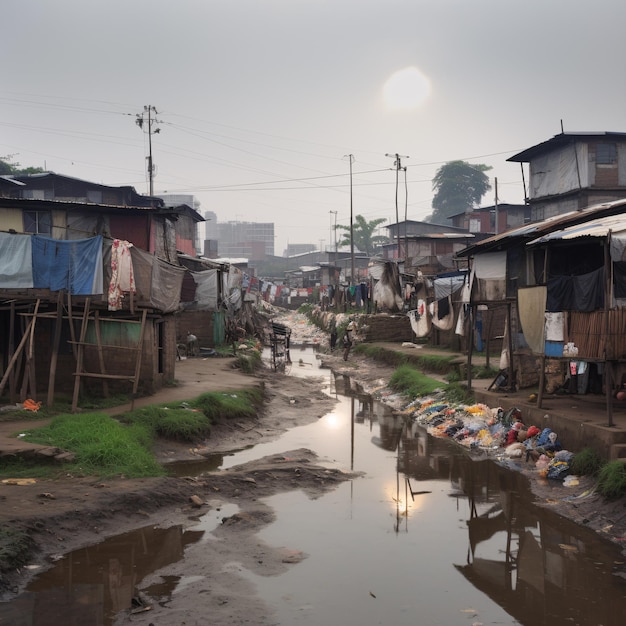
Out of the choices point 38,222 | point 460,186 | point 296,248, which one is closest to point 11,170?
point 38,222

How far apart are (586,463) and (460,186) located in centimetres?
7539

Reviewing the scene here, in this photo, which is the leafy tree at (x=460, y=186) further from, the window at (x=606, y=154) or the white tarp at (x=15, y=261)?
the white tarp at (x=15, y=261)

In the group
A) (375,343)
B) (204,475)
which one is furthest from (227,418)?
(375,343)

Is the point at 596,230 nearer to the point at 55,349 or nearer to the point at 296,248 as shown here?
the point at 55,349

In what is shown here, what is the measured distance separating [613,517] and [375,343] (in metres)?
22.4

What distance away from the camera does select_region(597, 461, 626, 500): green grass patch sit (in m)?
10.0

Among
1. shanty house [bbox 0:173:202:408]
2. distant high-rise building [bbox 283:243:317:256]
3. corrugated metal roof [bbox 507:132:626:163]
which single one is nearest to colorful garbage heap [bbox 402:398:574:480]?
shanty house [bbox 0:173:202:408]

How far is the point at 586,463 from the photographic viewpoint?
454 inches

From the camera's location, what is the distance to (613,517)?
32.2 feet

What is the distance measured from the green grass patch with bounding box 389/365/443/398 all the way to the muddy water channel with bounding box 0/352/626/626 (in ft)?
23.6

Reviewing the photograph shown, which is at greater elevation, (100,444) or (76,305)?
(76,305)

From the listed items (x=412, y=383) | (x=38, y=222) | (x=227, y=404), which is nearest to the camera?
(x=227, y=404)

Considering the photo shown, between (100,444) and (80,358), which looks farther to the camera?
(80,358)

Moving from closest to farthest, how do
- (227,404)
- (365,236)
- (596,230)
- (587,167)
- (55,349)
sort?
1. (596,230)
2. (55,349)
3. (227,404)
4. (587,167)
5. (365,236)
